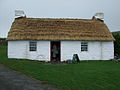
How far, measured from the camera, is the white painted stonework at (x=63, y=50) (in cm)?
2820

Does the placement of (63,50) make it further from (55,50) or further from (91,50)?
(91,50)

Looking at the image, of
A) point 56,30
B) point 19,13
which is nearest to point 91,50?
point 56,30

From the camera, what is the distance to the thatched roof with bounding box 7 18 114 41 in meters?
28.2

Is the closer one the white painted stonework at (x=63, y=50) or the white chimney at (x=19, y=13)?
the white painted stonework at (x=63, y=50)

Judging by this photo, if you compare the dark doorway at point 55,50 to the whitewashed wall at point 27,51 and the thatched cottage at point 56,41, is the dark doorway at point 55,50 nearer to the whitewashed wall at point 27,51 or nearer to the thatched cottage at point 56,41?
the thatched cottage at point 56,41

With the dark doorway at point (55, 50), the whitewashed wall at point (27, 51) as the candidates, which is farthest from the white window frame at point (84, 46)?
the whitewashed wall at point (27, 51)

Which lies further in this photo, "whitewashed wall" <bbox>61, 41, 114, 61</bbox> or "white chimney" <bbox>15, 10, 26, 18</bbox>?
"white chimney" <bbox>15, 10, 26, 18</bbox>

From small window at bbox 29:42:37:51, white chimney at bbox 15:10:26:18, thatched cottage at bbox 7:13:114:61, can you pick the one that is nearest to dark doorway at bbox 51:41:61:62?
thatched cottage at bbox 7:13:114:61

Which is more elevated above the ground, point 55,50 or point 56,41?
point 56,41

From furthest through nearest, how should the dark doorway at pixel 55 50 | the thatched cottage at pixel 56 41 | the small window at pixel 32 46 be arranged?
the dark doorway at pixel 55 50
the small window at pixel 32 46
the thatched cottage at pixel 56 41

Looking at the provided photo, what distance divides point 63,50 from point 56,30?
8.53ft

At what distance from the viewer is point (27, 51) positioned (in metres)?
28.2

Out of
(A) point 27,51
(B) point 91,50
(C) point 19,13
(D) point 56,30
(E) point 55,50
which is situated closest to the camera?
(A) point 27,51

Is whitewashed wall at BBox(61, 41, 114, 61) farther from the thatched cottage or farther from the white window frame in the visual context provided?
the white window frame
